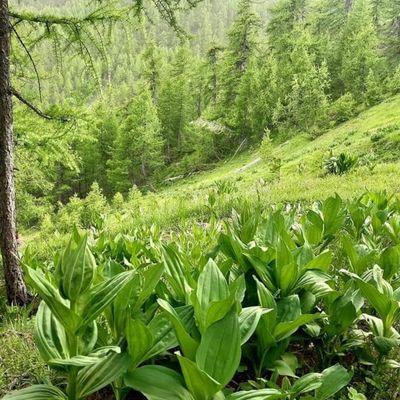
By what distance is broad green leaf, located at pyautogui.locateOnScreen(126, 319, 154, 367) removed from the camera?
143cm

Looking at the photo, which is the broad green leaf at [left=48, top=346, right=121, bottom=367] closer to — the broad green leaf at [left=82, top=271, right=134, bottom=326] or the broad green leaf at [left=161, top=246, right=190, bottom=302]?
the broad green leaf at [left=82, top=271, right=134, bottom=326]

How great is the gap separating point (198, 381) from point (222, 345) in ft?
0.43

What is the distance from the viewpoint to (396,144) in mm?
14891

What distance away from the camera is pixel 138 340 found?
147cm

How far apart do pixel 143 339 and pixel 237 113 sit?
154 ft

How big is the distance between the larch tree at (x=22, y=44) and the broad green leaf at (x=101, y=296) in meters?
2.72

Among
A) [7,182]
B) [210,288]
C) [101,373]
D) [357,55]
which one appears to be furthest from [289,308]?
[357,55]

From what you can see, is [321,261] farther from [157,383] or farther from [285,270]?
[157,383]

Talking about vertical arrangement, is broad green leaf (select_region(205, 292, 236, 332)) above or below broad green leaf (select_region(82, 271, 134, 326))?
below

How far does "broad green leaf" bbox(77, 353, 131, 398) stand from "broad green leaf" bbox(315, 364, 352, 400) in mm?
770

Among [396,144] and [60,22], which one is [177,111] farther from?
[60,22]

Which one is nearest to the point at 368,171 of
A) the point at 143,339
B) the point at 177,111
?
the point at 143,339

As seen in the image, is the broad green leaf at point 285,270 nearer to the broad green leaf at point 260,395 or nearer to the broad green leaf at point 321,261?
the broad green leaf at point 321,261

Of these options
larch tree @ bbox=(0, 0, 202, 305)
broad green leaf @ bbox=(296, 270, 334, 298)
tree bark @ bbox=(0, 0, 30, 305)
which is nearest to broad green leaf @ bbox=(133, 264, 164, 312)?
broad green leaf @ bbox=(296, 270, 334, 298)
